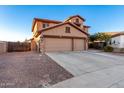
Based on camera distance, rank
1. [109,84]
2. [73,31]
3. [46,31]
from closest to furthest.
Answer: [109,84]
[46,31]
[73,31]

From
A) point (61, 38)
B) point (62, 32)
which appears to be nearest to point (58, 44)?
point (61, 38)

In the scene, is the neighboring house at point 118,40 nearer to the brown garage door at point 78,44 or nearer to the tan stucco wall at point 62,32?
the tan stucco wall at point 62,32

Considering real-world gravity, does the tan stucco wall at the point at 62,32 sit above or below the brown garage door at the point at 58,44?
above

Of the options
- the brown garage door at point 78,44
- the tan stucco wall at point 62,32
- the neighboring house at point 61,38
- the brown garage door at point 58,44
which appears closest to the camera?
the neighboring house at point 61,38

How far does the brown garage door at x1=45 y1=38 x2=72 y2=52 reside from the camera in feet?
49.8

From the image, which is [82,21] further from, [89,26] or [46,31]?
[46,31]

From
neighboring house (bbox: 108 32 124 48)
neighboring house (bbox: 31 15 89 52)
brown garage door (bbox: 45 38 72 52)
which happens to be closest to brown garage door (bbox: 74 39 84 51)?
neighboring house (bbox: 31 15 89 52)

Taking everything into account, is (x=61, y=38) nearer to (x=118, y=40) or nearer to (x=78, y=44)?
(x=78, y=44)

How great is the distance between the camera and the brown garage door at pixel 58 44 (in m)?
15.2

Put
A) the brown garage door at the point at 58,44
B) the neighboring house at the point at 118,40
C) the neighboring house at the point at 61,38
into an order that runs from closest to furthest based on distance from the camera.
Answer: the neighboring house at the point at 61,38 → the brown garage door at the point at 58,44 → the neighboring house at the point at 118,40

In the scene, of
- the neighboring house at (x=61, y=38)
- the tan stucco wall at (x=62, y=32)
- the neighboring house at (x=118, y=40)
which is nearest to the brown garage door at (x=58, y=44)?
the neighboring house at (x=61, y=38)
